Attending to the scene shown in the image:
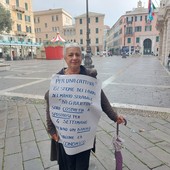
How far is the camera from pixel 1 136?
3.35m

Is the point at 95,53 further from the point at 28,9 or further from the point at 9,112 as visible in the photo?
the point at 9,112

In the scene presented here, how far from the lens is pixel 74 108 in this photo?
1553 millimetres

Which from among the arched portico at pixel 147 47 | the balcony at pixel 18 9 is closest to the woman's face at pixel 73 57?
the balcony at pixel 18 9

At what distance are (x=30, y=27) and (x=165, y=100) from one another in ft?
157

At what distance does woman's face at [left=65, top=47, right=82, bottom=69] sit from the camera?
1661 mm

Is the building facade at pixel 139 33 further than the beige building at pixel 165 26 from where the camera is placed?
Yes

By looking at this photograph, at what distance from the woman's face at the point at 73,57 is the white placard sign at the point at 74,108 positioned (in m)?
0.17

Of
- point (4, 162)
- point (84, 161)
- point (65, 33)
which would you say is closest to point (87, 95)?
point (84, 161)

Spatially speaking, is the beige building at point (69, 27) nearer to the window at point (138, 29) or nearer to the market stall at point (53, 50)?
the window at point (138, 29)

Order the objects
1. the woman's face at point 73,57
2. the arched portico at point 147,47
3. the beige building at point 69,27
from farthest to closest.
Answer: the beige building at point 69,27, the arched portico at point 147,47, the woman's face at point 73,57

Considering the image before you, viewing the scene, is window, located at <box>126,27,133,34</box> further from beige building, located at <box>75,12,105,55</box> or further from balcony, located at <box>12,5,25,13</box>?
balcony, located at <box>12,5,25,13</box>

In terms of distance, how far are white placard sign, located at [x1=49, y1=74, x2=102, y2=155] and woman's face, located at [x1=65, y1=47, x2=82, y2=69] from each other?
0.17 meters

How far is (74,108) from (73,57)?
472mm

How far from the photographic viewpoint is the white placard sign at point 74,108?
5.08 feet
